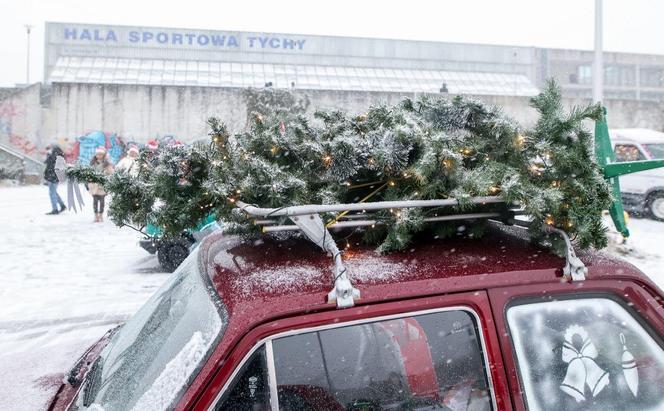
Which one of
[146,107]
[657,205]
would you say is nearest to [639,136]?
[657,205]

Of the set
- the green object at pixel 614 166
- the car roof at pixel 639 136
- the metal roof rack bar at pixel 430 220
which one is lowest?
the metal roof rack bar at pixel 430 220

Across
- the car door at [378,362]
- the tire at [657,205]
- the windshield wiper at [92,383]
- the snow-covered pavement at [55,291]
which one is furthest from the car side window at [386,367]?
the tire at [657,205]

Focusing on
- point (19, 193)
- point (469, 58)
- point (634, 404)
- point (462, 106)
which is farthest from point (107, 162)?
point (469, 58)

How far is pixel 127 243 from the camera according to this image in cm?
1034

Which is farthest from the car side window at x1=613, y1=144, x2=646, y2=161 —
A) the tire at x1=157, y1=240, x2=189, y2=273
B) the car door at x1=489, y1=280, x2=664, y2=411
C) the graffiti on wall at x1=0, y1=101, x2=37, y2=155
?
the graffiti on wall at x1=0, y1=101, x2=37, y2=155

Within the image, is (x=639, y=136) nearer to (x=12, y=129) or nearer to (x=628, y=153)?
(x=628, y=153)

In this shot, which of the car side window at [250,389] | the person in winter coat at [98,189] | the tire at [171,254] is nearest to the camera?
the car side window at [250,389]

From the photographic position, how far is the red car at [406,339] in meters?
1.47

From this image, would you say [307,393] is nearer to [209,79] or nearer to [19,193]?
[19,193]

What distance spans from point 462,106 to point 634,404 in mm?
1295

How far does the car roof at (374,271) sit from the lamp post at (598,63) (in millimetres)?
11021

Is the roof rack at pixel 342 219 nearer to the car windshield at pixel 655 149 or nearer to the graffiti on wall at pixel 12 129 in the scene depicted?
the car windshield at pixel 655 149

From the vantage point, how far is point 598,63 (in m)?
11.8

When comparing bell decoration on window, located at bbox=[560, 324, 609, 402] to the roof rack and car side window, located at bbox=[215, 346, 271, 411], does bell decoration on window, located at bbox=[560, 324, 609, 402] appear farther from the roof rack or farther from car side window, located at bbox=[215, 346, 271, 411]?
car side window, located at bbox=[215, 346, 271, 411]
